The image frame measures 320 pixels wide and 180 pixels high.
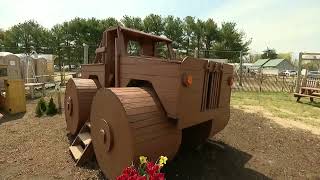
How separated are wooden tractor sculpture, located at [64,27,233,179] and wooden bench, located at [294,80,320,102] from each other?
10151mm

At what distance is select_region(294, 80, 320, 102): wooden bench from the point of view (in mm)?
13557

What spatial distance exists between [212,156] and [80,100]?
9.55ft

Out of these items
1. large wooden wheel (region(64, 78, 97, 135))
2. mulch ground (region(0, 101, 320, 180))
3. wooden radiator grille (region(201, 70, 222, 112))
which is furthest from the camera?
large wooden wheel (region(64, 78, 97, 135))

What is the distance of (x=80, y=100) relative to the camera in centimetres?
600

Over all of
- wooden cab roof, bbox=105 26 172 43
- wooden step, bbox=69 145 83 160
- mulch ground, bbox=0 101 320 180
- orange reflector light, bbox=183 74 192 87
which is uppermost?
wooden cab roof, bbox=105 26 172 43

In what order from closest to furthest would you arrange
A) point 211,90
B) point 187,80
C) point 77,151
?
point 187,80, point 211,90, point 77,151

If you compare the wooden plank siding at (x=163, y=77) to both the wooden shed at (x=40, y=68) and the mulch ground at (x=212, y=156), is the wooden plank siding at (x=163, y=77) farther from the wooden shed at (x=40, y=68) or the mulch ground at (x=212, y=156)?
the wooden shed at (x=40, y=68)

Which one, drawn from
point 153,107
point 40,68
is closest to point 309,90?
point 153,107

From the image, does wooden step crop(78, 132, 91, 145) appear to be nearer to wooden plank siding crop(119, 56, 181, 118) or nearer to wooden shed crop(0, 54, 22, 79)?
wooden plank siding crop(119, 56, 181, 118)

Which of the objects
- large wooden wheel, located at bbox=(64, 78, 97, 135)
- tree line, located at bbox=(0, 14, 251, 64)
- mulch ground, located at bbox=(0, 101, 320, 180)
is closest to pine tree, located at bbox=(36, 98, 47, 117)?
mulch ground, located at bbox=(0, 101, 320, 180)

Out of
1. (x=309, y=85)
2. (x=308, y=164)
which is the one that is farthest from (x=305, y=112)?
(x=308, y=164)

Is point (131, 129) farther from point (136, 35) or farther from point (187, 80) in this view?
point (136, 35)

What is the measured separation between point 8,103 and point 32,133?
3897 mm

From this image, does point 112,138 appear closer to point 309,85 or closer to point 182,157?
point 182,157
